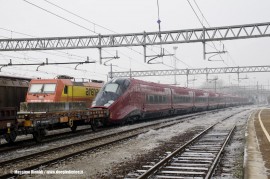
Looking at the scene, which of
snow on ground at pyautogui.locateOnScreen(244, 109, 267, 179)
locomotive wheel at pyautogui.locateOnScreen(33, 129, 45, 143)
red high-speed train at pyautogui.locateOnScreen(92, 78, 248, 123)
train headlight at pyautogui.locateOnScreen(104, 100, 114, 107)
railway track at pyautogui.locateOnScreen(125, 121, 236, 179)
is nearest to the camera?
snow on ground at pyautogui.locateOnScreen(244, 109, 267, 179)

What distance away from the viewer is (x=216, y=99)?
56375mm

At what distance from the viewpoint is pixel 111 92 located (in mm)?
21938

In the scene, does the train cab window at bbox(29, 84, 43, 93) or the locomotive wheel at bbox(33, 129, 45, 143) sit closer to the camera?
the locomotive wheel at bbox(33, 129, 45, 143)

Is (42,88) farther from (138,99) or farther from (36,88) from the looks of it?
(138,99)

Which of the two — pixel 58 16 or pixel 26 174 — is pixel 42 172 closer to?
pixel 26 174

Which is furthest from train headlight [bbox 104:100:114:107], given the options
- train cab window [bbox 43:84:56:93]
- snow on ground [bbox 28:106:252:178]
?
snow on ground [bbox 28:106:252:178]

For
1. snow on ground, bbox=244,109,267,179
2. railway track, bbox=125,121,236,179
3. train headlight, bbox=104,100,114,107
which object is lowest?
railway track, bbox=125,121,236,179

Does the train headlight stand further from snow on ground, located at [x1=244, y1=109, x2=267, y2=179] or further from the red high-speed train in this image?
snow on ground, located at [x1=244, y1=109, x2=267, y2=179]

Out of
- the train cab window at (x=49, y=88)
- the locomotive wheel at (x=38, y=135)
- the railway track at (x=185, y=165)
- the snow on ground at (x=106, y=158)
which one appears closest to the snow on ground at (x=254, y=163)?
the railway track at (x=185, y=165)

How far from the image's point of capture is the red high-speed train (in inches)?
850

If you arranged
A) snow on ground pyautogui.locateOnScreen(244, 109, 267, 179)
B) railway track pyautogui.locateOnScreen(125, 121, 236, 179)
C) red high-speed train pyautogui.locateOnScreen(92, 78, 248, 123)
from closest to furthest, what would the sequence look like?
1. snow on ground pyautogui.locateOnScreen(244, 109, 267, 179)
2. railway track pyautogui.locateOnScreen(125, 121, 236, 179)
3. red high-speed train pyautogui.locateOnScreen(92, 78, 248, 123)

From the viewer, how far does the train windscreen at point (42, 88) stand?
1875cm

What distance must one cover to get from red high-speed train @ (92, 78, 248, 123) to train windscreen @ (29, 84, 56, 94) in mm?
3482

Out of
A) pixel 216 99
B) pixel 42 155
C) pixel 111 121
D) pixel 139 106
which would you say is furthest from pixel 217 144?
pixel 216 99
